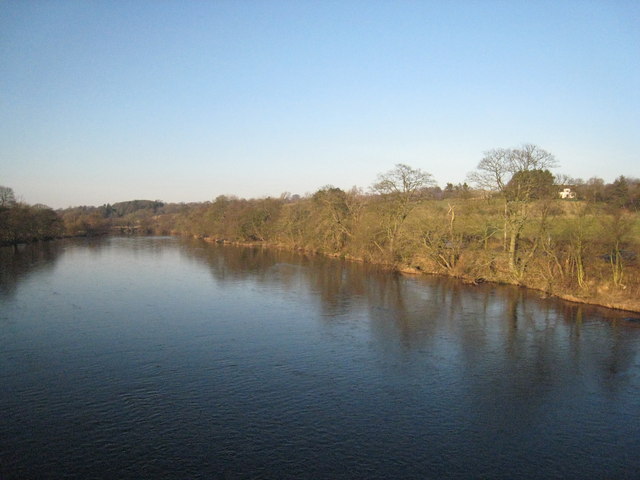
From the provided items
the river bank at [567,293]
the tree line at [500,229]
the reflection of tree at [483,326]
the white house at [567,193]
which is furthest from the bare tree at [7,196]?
the white house at [567,193]

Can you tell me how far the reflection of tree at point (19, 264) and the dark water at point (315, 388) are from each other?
15.2 feet

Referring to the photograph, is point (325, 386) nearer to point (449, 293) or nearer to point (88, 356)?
point (88, 356)

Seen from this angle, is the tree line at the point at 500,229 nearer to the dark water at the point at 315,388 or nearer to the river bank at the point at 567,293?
the river bank at the point at 567,293

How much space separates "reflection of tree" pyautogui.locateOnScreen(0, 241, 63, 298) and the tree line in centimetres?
968

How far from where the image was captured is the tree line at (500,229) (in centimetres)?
2784

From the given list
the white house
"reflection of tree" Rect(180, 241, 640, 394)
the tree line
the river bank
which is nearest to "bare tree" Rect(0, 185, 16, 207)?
the tree line

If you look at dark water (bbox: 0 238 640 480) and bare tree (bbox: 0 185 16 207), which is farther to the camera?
bare tree (bbox: 0 185 16 207)

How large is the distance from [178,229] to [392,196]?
68.9 meters

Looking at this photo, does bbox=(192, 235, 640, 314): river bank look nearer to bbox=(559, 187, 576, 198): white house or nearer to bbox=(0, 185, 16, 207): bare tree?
bbox=(559, 187, 576, 198): white house

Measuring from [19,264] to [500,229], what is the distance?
45248mm

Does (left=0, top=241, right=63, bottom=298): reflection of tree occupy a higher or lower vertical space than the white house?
lower

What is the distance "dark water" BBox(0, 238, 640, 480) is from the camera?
37.4ft

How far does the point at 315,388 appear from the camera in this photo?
51.2ft

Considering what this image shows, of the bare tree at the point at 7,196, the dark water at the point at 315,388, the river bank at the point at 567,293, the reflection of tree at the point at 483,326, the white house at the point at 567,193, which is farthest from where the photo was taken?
the bare tree at the point at 7,196
